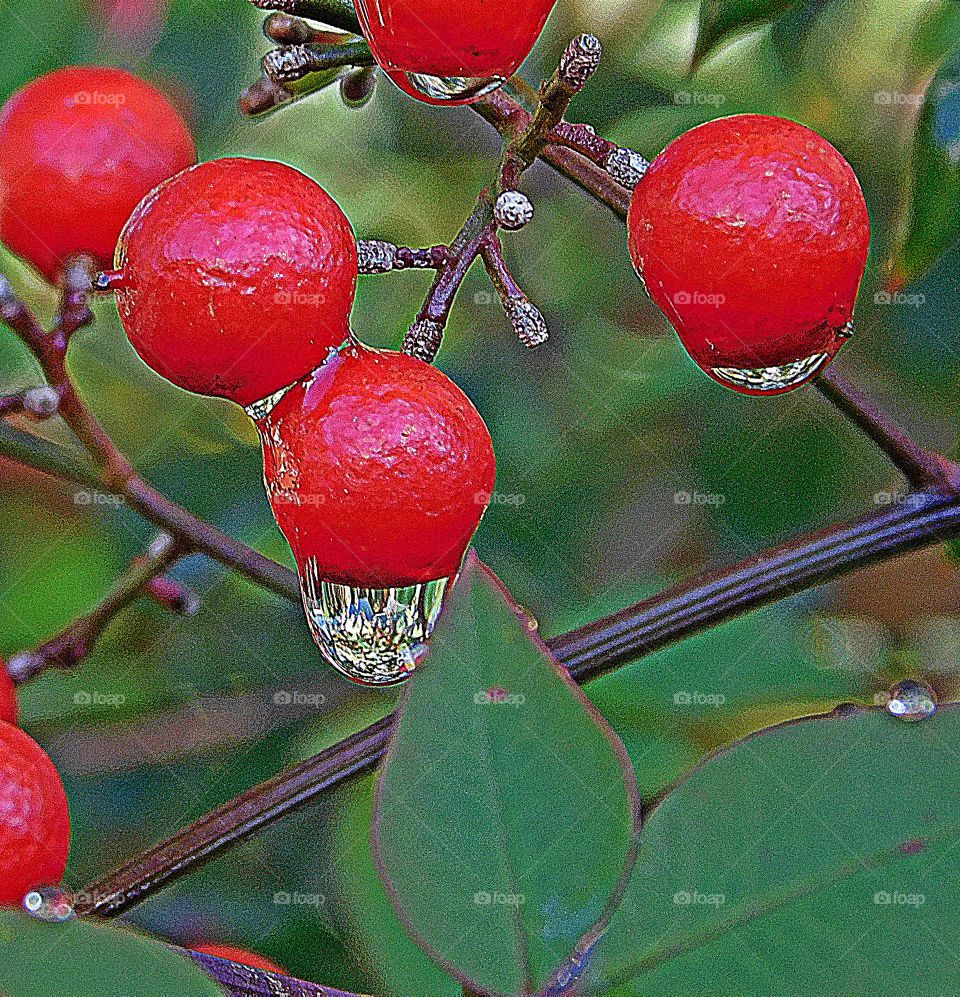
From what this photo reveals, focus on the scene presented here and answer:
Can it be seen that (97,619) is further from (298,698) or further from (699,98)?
(699,98)

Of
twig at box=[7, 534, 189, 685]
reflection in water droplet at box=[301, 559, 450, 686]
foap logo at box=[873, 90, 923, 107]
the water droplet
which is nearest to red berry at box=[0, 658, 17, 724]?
twig at box=[7, 534, 189, 685]

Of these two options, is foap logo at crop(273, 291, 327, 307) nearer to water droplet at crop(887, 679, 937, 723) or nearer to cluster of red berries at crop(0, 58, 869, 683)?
cluster of red berries at crop(0, 58, 869, 683)

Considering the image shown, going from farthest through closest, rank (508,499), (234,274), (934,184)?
(508,499) → (934,184) → (234,274)

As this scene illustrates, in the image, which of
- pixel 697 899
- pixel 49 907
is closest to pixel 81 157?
pixel 49 907

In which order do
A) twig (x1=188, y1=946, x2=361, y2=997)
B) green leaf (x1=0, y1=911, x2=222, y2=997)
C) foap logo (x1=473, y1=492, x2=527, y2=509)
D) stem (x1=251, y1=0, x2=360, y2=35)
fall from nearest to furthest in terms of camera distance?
green leaf (x1=0, y1=911, x2=222, y2=997)
twig (x1=188, y1=946, x2=361, y2=997)
stem (x1=251, y1=0, x2=360, y2=35)
foap logo (x1=473, y1=492, x2=527, y2=509)

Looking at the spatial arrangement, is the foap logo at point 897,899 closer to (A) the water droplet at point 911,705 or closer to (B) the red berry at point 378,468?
(A) the water droplet at point 911,705
